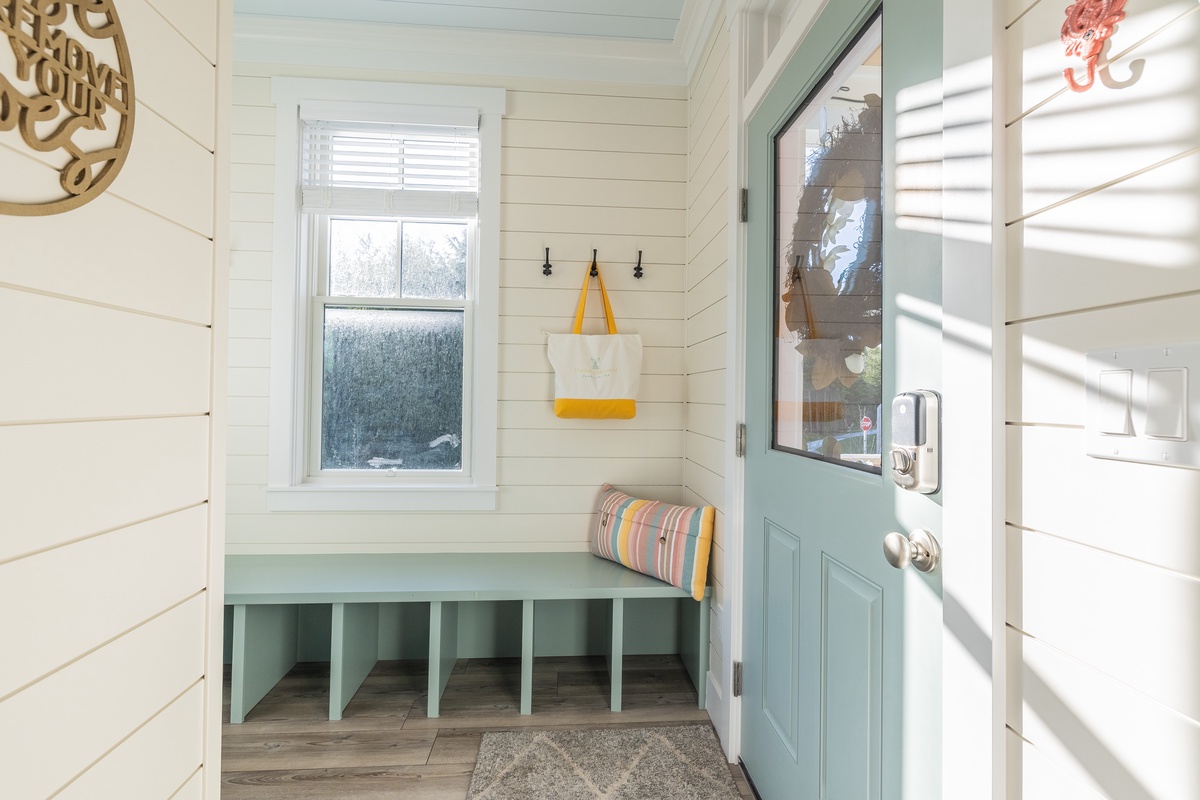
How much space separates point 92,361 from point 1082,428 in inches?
45.5

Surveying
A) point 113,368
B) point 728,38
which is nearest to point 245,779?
point 113,368

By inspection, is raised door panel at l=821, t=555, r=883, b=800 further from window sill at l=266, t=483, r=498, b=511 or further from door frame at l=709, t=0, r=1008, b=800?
window sill at l=266, t=483, r=498, b=511

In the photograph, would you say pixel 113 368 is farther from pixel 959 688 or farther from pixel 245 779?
pixel 245 779

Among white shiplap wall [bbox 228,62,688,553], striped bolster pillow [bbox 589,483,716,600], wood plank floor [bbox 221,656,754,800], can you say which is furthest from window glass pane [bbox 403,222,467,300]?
wood plank floor [bbox 221,656,754,800]

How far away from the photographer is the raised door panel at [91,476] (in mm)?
690

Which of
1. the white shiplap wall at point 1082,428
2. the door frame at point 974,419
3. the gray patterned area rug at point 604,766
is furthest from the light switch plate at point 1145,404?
the gray patterned area rug at point 604,766

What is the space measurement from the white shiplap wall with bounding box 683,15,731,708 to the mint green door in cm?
22

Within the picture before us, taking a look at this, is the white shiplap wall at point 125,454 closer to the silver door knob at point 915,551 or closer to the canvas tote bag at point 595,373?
the silver door knob at point 915,551

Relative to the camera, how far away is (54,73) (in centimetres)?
72

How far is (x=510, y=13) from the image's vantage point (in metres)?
2.37

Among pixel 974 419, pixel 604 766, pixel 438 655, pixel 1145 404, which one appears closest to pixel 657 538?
pixel 604 766

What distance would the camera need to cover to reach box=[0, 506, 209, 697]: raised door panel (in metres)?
0.70

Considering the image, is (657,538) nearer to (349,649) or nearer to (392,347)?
(349,649)

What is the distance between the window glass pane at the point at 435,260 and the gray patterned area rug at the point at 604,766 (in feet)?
5.55
